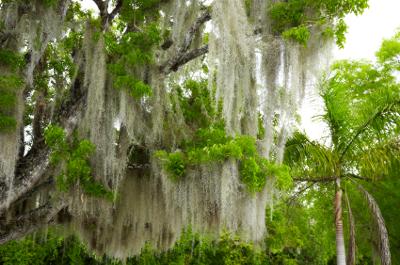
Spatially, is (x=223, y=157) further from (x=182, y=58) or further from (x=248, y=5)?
(x=248, y=5)

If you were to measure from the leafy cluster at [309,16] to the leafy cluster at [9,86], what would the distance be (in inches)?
110

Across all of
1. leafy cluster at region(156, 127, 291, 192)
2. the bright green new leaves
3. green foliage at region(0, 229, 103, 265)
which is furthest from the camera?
the bright green new leaves

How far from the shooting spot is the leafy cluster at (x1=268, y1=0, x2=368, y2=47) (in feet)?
17.1

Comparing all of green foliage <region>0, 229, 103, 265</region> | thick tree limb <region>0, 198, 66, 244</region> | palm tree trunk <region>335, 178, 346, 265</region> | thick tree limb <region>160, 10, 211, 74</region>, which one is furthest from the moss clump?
green foliage <region>0, 229, 103, 265</region>

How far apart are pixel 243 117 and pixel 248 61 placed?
2.46ft

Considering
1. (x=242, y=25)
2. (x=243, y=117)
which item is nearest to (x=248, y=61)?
(x=242, y=25)

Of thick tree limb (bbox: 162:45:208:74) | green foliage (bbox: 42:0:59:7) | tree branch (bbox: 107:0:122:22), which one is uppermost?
tree branch (bbox: 107:0:122:22)

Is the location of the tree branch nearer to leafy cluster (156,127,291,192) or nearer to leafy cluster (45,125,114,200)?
leafy cluster (45,125,114,200)

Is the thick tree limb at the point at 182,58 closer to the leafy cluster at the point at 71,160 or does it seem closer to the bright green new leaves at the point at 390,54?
the leafy cluster at the point at 71,160

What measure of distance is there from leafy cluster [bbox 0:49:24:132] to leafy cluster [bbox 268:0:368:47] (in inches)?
110

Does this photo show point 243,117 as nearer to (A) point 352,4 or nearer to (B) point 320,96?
(A) point 352,4

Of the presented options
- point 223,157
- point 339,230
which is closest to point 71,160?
point 223,157

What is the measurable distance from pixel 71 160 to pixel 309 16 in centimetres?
291

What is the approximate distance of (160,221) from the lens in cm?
656
